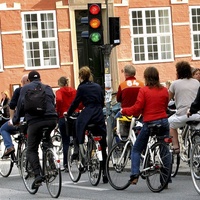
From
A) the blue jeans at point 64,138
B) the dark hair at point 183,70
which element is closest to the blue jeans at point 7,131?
the blue jeans at point 64,138

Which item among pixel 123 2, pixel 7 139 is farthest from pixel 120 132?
pixel 123 2

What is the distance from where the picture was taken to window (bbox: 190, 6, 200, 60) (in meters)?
34.8

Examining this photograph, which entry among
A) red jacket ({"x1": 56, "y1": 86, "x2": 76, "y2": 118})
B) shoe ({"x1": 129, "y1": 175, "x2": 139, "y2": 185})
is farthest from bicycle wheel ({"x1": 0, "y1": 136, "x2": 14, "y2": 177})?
shoe ({"x1": 129, "y1": 175, "x2": 139, "y2": 185})

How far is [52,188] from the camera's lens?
1277 cm

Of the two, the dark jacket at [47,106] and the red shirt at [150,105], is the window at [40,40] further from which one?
the red shirt at [150,105]

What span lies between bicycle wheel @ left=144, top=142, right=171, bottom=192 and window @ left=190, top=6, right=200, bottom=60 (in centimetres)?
2241

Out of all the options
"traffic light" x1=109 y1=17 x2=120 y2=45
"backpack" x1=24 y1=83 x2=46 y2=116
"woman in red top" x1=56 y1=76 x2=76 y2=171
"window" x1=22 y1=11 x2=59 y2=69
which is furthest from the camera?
"window" x1=22 y1=11 x2=59 y2=69

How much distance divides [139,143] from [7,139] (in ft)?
14.4

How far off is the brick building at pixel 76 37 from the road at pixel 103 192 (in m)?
17.1

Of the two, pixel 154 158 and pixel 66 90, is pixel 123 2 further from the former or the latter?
pixel 154 158

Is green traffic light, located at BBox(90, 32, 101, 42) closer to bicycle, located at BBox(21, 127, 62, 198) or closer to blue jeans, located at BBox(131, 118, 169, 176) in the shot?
bicycle, located at BBox(21, 127, 62, 198)

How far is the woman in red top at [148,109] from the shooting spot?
41.6 feet

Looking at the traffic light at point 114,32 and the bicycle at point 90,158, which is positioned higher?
the traffic light at point 114,32

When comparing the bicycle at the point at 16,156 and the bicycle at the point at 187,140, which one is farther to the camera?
the bicycle at the point at 16,156
